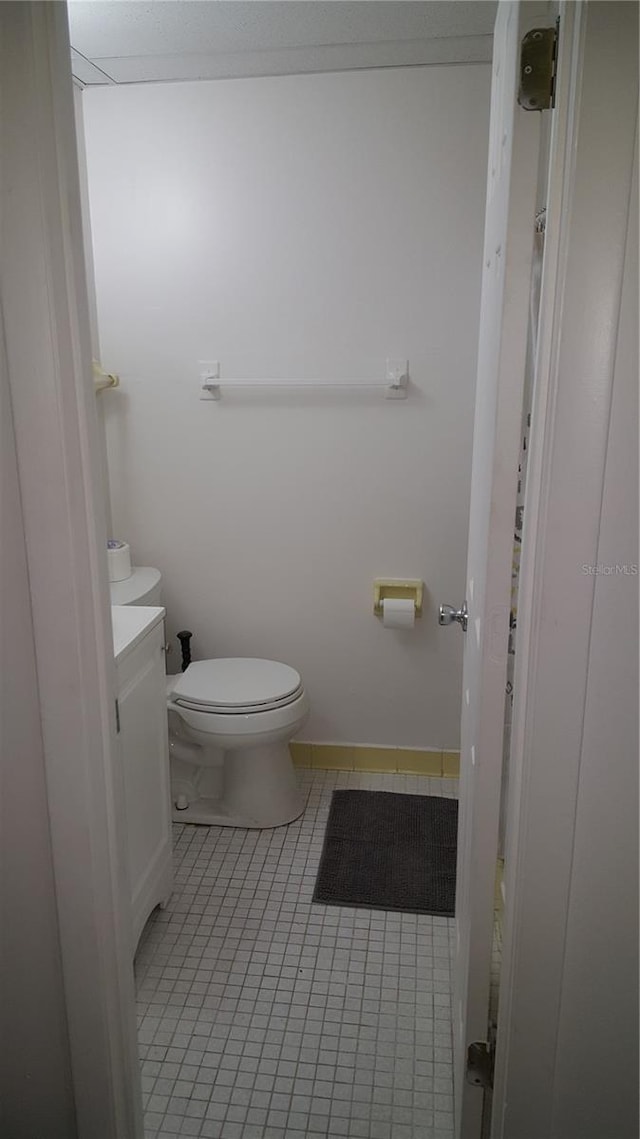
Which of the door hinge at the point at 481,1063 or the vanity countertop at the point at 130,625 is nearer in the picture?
the door hinge at the point at 481,1063

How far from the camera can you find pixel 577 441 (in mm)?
941

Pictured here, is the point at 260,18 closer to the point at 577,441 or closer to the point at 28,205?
the point at 28,205

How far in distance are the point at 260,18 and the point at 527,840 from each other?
6.59 feet

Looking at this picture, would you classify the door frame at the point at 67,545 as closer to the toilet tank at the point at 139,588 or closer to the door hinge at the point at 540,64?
the door hinge at the point at 540,64

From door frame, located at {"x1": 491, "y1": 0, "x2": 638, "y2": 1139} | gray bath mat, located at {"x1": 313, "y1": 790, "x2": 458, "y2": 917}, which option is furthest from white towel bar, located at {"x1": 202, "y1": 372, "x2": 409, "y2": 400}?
door frame, located at {"x1": 491, "y1": 0, "x2": 638, "y2": 1139}

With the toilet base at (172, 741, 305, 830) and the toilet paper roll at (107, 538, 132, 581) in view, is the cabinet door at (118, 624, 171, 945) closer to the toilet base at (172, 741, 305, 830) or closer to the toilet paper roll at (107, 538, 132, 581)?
the toilet base at (172, 741, 305, 830)

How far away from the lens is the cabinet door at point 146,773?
166 centimetres

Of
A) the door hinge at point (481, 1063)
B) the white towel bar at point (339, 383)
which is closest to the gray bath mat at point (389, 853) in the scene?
the door hinge at point (481, 1063)

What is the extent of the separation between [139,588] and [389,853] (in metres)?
1.16

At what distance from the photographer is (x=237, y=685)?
237 cm

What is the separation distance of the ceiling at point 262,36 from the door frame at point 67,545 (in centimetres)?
116

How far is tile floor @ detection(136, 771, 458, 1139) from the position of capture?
58.2 inches

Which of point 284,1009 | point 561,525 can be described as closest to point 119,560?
point 284,1009

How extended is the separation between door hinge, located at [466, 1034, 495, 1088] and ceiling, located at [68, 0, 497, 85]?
7.41 ft
